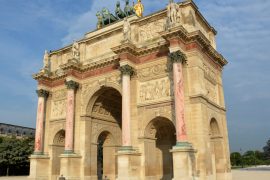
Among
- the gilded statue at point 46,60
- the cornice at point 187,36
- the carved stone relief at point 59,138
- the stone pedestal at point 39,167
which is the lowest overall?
the stone pedestal at point 39,167

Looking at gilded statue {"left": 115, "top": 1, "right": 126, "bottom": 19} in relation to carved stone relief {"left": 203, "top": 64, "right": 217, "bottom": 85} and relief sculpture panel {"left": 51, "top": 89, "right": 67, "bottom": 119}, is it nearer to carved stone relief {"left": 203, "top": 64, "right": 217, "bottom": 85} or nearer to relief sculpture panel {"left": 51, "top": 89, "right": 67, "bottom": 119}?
relief sculpture panel {"left": 51, "top": 89, "right": 67, "bottom": 119}

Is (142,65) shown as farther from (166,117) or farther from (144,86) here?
(166,117)

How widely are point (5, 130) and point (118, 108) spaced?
176ft

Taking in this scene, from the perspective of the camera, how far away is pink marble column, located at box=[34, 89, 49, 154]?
2485cm

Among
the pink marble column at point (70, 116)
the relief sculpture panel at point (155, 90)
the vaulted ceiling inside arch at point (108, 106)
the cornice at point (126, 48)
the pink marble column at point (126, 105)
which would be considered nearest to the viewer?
the pink marble column at point (126, 105)

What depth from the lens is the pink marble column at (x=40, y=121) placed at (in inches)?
978

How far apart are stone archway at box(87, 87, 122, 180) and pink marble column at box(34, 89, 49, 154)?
4822 millimetres

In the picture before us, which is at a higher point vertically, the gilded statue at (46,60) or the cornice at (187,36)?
the gilded statue at (46,60)

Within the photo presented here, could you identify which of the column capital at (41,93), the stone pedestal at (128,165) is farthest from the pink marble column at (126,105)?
the column capital at (41,93)

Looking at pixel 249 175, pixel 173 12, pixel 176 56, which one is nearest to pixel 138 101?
pixel 176 56

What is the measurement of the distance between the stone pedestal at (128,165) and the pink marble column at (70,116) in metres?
5.42

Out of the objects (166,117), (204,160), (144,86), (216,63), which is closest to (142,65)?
(144,86)

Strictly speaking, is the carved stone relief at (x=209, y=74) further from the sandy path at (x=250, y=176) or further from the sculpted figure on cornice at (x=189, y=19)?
the sandy path at (x=250, y=176)

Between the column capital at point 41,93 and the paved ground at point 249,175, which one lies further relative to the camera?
the column capital at point 41,93
